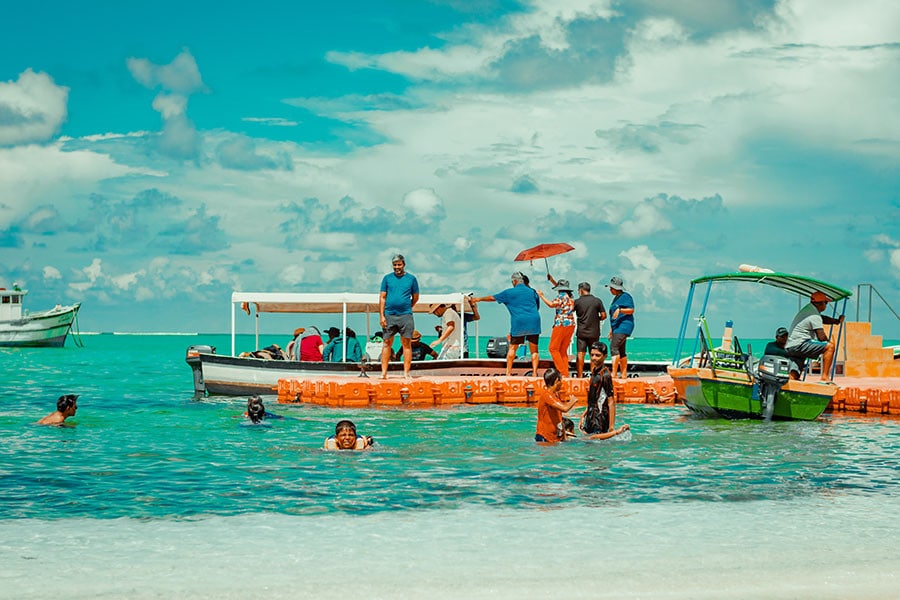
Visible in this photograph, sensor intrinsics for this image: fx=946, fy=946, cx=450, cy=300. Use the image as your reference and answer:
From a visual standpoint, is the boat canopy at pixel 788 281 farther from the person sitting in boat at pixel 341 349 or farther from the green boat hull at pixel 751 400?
the person sitting in boat at pixel 341 349

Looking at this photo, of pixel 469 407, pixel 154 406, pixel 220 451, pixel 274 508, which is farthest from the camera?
pixel 154 406

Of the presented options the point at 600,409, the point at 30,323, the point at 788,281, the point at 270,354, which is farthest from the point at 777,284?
the point at 30,323

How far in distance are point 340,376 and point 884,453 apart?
39.5 ft

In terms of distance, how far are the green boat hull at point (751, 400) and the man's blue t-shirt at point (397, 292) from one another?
5879 mm

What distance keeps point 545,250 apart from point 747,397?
6930 mm

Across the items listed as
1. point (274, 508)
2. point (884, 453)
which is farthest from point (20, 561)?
point (884, 453)

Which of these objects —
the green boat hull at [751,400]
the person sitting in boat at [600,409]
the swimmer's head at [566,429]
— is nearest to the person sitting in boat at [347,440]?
the swimmer's head at [566,429]

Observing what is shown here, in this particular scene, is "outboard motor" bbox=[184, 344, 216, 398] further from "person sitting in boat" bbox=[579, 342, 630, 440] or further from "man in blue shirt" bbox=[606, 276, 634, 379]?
"person sitting in boat" bbox=[579, 342, 630, 440]

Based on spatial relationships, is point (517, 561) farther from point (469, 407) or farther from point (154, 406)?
point (154, 406)

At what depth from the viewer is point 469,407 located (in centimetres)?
2095

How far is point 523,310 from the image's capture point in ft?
69.3

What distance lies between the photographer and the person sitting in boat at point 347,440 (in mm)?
14000

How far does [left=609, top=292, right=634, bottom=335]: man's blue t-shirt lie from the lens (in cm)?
2116

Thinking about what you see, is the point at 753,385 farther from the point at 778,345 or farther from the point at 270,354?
the point at 270,354
